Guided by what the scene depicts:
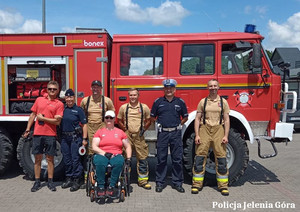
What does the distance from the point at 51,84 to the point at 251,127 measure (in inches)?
151

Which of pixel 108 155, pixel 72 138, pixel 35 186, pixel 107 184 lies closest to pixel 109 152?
pixel 108 155

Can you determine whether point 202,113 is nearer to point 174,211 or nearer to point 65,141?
point 174,211

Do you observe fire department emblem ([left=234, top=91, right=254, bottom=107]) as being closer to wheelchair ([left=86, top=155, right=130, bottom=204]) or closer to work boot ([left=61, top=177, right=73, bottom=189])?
wheelchair ([left=86, top=155, right=130, bottom=204])

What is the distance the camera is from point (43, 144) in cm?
496

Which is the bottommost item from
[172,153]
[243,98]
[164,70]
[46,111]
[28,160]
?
[28,160]

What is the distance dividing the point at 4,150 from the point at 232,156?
443cm

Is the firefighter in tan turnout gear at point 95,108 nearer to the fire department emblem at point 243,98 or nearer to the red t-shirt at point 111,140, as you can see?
the red t-shirt at point 111,140

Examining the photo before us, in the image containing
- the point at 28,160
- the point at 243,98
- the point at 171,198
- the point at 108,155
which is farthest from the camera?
the point at 28,160

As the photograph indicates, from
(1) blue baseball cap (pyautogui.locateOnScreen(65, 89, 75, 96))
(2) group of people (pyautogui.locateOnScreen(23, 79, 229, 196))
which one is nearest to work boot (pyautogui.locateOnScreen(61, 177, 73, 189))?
(2) group of people (pyautogui.locateOnScreen(23, 79, 229, 196))

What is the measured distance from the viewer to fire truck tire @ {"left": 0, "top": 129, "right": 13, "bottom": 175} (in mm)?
5469

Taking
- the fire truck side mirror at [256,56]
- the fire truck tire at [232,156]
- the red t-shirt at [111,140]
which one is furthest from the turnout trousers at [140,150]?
the fire truck side mirror at [256,56]

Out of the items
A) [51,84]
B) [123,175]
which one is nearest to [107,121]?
[123,175]

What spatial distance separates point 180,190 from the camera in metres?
4.96

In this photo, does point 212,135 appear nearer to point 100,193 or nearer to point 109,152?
point 109,152
